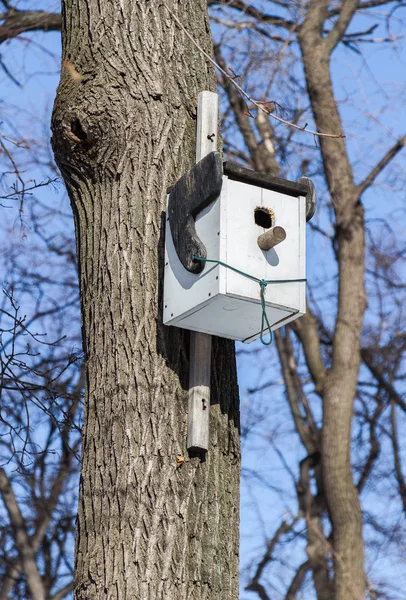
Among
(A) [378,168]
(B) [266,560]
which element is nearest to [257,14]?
(A) [378,168]

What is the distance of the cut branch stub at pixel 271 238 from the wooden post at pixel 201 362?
1.02ft

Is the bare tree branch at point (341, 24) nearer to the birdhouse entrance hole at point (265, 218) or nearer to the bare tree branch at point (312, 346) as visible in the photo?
the bare tree branch at point (312, 346)

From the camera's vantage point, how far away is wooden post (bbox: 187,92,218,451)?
8.89ft

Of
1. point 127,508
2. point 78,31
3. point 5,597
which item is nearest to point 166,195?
point 78,31

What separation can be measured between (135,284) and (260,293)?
36 cm

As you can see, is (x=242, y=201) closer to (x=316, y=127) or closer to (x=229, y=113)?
(x=316, y=127)

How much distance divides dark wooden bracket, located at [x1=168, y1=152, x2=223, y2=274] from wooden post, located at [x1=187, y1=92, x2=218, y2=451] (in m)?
0.17

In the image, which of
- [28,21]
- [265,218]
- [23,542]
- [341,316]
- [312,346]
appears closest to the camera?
[265,218]

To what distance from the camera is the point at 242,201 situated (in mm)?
2939

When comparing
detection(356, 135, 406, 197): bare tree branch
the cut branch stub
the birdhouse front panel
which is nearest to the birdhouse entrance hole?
the birdhouse front panel

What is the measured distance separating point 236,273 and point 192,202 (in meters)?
0.24

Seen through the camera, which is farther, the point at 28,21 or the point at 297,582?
the point at 297,582

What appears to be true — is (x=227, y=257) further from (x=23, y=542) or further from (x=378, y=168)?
(x=378, y=168)

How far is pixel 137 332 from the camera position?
280 centimetres
